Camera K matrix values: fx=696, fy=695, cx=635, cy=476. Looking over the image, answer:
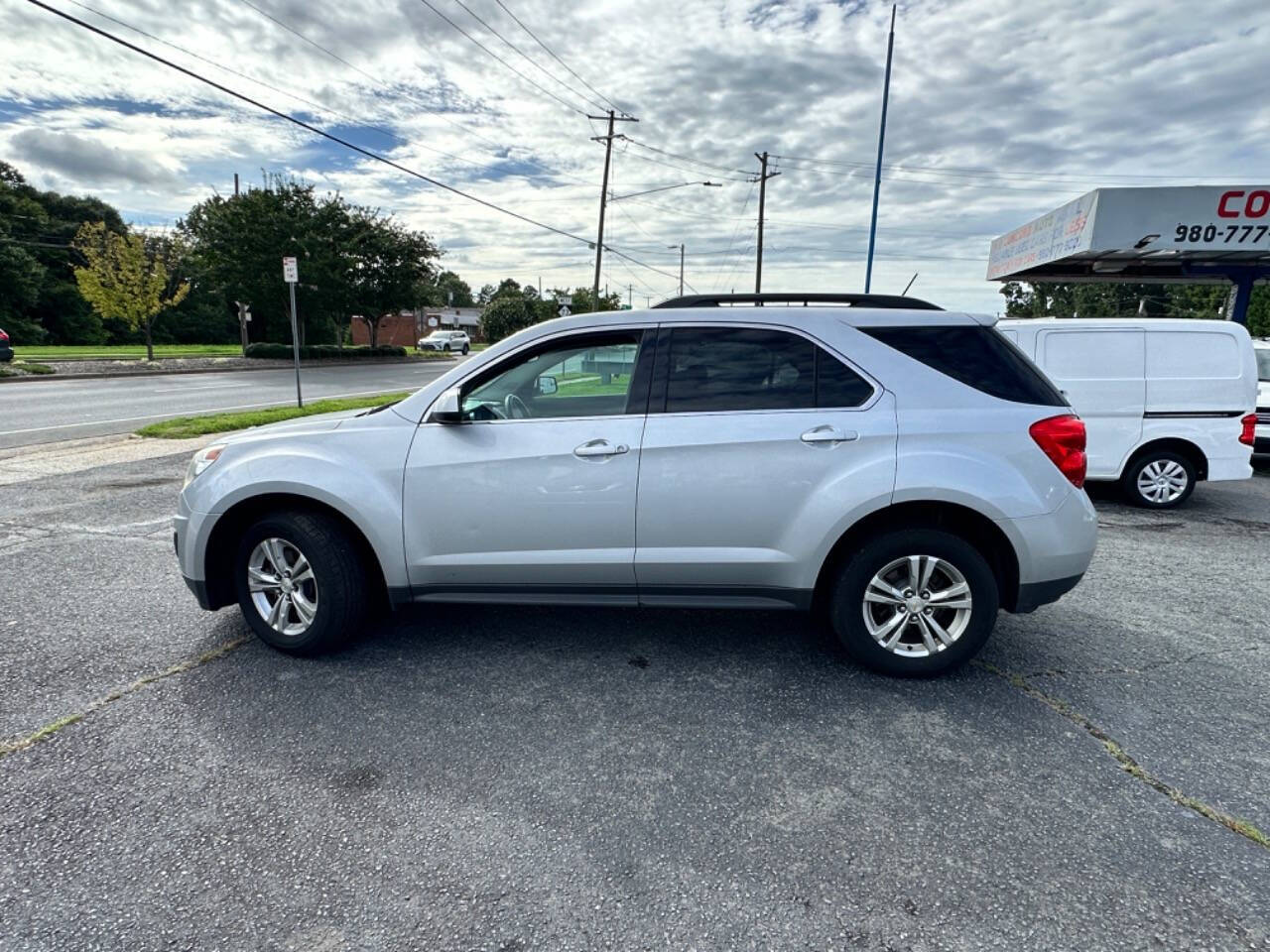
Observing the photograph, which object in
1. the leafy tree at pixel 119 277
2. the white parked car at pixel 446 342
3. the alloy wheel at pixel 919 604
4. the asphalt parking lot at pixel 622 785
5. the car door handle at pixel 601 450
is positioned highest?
the leafy tree at pixel 119 277

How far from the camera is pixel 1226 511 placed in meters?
7.19

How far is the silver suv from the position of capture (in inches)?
128

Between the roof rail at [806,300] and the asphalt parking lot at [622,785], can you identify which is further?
the roof rail at [806,300]

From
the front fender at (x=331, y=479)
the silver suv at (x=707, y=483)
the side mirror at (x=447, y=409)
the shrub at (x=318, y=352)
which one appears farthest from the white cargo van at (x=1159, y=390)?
the shrub at (x=318, y=352)

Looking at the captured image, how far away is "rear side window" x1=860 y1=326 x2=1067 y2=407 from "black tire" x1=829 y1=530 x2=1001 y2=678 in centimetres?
76

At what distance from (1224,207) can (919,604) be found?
597 inches

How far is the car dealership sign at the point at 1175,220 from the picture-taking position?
13.2m

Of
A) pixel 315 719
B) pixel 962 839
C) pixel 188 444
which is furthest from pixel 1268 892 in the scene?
pixel 188 444

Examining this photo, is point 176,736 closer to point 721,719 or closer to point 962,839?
point 721,719

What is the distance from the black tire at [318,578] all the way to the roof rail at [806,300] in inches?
79.4

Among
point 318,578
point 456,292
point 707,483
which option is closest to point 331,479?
point 318,578

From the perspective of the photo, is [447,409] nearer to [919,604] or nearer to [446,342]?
[919,604]

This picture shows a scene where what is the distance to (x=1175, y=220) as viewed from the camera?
1355cm

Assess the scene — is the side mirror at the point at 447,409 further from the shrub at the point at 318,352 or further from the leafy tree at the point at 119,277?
the shrub at the point at 318,352
